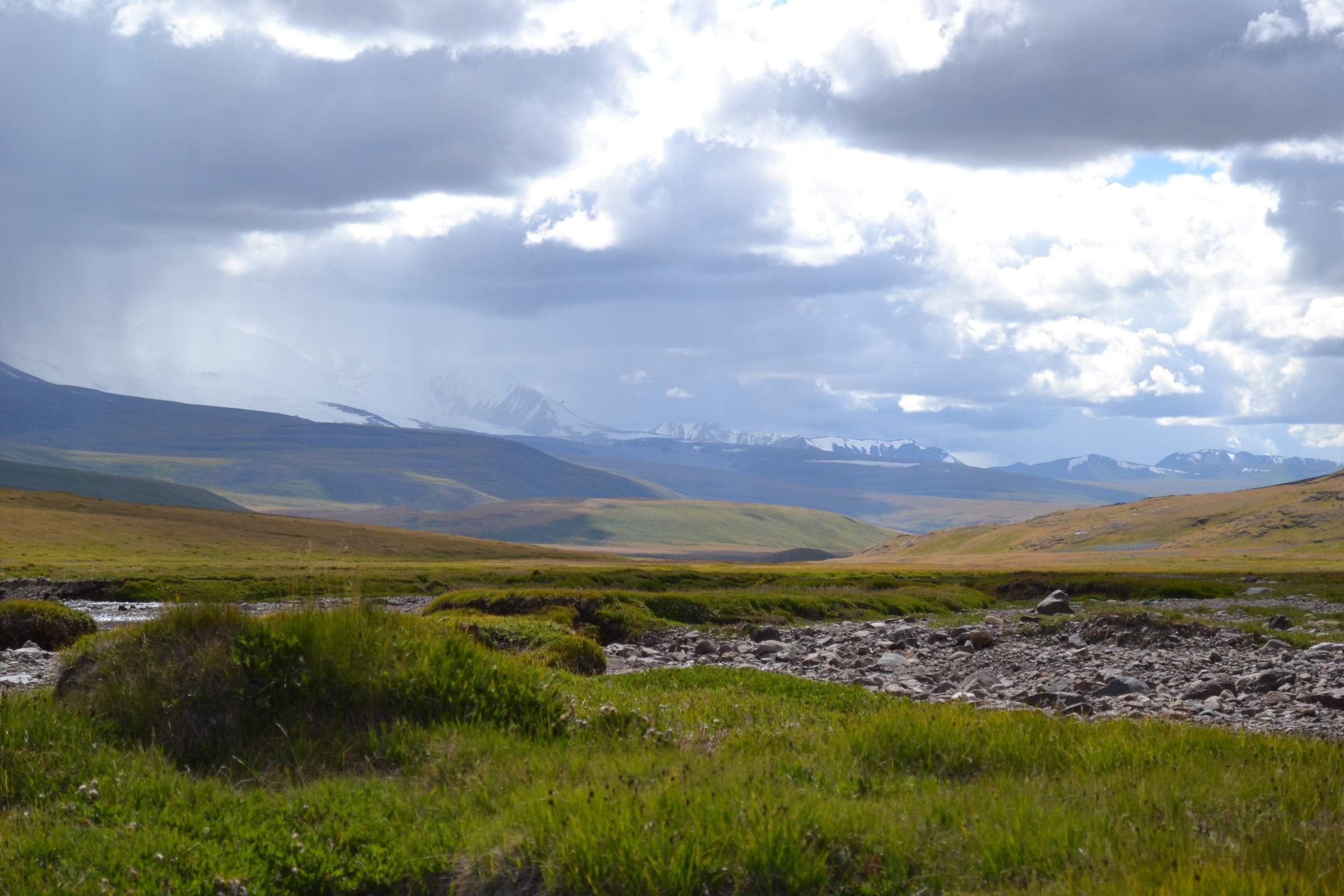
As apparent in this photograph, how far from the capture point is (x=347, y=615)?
39.2ft

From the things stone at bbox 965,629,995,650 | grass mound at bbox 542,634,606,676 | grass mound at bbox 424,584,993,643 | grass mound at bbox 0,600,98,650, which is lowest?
grass mound at bbox 424,584,993,643

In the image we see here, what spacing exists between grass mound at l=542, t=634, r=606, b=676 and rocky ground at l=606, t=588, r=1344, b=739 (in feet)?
6.33

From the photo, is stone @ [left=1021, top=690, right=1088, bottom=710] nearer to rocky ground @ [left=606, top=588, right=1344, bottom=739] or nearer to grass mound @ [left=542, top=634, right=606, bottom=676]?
rocky ground @ [left=606, top=588, right=1344, bottom=739]

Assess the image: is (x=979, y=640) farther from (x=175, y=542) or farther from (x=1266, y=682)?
(x=175, y=542)

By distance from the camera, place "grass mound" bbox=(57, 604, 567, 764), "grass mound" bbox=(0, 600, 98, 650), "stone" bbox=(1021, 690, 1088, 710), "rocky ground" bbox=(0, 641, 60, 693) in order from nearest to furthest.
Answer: "grass mound" bbox=(57, 604, 567, 764)
"stone" bbox=(1021, 690, 1088, 710)
"rocky ground" bbox=(0, 641, 60, 693)
"grass mound" bbox=(0, 600, 98, 650)

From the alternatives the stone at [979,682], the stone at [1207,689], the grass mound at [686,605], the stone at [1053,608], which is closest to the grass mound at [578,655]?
the stone at [979,682]

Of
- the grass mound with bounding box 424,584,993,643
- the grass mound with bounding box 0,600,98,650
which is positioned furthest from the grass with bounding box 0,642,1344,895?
the grass mound with bounding box 424,584,993,643

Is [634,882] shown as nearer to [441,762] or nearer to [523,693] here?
[441,762]

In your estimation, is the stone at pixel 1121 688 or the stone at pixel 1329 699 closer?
the stone at pixel 1329 699

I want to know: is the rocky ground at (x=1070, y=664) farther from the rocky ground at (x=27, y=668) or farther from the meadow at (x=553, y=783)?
the rocky ground at (x=27, y=668)

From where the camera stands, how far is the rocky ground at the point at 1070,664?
16.9 m

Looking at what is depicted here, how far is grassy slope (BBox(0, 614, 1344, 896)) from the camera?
712cm

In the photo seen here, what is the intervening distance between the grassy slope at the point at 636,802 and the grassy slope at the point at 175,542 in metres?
63.9

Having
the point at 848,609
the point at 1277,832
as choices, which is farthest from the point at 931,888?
the point at 848,609
